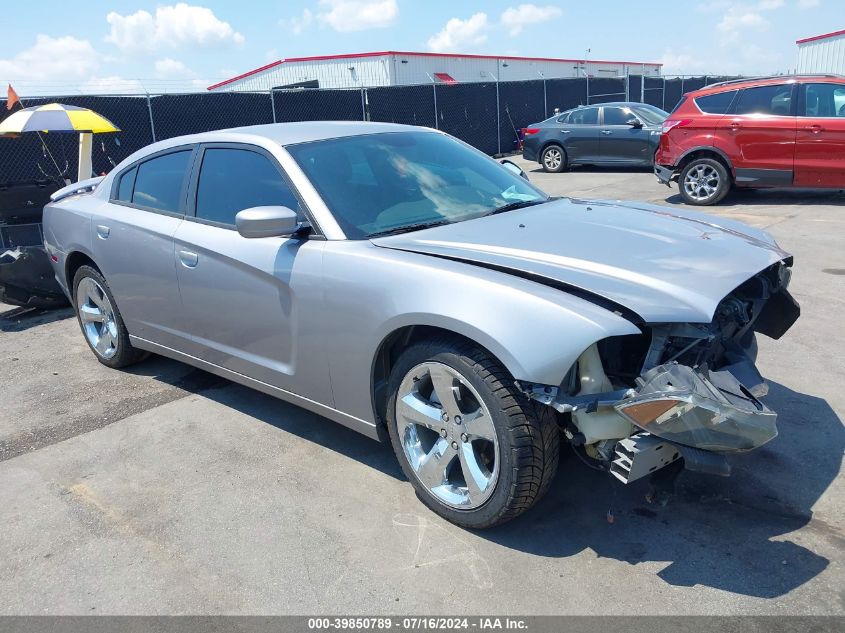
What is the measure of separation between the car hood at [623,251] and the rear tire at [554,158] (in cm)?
1310

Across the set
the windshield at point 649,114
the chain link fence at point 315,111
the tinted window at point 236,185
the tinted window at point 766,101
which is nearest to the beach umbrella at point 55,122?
the chain link fence at point 315,111

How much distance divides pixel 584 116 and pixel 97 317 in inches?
521

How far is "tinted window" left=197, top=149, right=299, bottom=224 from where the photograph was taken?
3826mm

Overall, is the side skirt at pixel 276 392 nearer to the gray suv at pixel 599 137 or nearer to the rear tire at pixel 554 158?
the gray suv at pixel 599 137

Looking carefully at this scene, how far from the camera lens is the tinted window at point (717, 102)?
406 inches

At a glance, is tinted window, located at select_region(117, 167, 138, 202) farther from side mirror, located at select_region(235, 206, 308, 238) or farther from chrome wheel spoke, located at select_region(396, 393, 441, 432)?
chrome wheel spoke, located at select_region(396, 393, 441, 432)

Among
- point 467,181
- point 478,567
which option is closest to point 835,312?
point 467,181

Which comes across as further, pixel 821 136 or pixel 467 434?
pixel 821 136

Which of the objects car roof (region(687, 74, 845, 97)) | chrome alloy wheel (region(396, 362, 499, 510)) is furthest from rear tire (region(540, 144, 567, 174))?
chrome alloy wheel (region(396, 362, 499, 510))

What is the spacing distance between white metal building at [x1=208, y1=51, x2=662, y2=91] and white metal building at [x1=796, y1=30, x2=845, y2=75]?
8728 millimetres

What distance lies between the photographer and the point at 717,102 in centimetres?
→ 1042

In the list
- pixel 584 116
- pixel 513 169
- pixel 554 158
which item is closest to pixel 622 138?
pixel 584 116

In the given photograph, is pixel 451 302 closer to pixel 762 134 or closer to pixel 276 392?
pixel 276 392

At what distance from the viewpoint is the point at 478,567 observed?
2902mm
